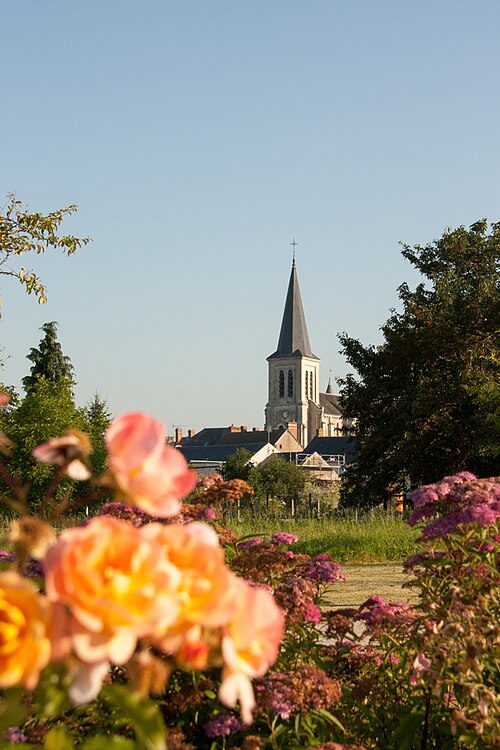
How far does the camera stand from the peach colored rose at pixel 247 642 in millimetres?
905

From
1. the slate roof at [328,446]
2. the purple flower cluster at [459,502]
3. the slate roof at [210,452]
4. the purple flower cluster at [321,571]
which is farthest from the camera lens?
the slate roof at [210,452]

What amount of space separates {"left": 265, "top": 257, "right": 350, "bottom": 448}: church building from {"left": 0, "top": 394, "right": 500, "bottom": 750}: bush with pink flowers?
111709mm

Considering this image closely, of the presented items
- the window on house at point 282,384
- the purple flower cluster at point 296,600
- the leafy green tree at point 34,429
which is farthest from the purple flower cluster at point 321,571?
the window on house at point 282,384

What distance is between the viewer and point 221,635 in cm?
93

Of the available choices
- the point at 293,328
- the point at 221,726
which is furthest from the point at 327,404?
the point at 221,726

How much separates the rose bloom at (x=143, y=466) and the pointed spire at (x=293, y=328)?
368 ft

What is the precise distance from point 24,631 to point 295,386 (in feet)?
409

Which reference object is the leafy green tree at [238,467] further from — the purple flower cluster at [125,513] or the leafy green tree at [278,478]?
the purple flower cluster at [125,513]

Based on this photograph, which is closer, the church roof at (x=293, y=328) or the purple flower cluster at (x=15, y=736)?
the purple flower cluster at (x=15, y=736)

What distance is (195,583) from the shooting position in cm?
88

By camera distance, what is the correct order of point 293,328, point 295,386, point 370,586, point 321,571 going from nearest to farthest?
point 321,571
point 370,586
point 293,328
point 295,386

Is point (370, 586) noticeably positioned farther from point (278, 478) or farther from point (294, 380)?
point (294, 380)

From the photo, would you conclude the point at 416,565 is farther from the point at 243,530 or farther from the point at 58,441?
the point at 243,530

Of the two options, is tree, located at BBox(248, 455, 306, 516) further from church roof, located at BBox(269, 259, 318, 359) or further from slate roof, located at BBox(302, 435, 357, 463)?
church roof, located at BBox(269, 259, 318, 359)
